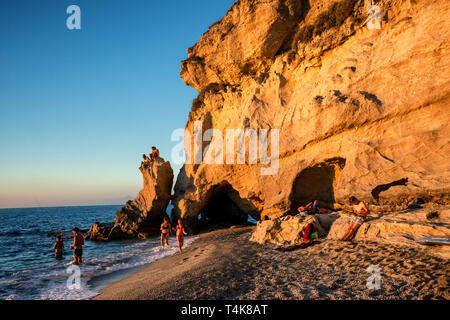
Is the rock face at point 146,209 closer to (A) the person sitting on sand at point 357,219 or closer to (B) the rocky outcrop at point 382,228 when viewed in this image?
(B) the rocky outcrop at point 382,228

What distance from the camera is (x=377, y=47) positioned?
9883 millimetres

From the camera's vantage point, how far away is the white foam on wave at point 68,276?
693cm

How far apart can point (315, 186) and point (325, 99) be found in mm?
4266

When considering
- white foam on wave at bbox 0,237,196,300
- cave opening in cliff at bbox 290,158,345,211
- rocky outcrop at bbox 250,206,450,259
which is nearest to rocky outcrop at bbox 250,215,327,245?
rocky outcrop at bbox 250,206,450,259

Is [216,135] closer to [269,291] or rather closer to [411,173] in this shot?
[411,173]

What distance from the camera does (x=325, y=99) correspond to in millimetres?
10812

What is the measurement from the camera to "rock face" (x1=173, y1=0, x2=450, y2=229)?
8.12 m

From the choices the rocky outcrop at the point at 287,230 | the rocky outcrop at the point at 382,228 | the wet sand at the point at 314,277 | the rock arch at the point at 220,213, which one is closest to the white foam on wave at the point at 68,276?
the wet sand at the point at 314,277

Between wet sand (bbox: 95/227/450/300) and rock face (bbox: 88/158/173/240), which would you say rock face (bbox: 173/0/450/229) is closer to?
rock face (bbox: 88/158/173/240)

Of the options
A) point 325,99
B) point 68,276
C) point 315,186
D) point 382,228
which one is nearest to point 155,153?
point 68,276

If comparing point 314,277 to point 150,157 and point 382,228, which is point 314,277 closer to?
point 382,228

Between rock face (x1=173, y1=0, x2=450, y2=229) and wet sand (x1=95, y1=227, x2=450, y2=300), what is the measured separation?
3307mm
